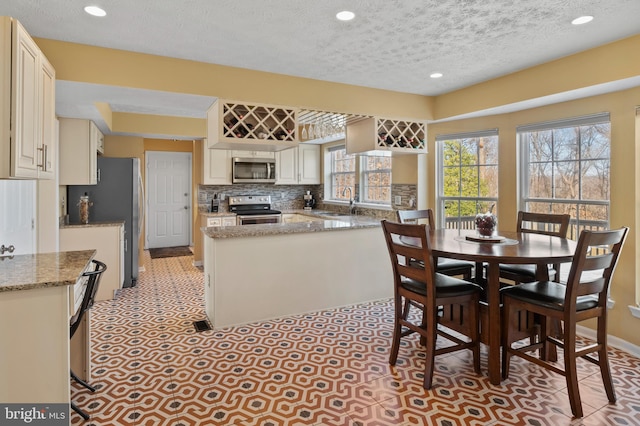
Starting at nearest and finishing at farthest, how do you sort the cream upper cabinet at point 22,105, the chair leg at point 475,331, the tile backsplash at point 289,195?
the cream upper cabinet at point 22,105, the chair leg at point 475,331, the tile backsplash at point 289,195

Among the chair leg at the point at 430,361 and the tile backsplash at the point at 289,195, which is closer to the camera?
the chair leg at the point at 430,361

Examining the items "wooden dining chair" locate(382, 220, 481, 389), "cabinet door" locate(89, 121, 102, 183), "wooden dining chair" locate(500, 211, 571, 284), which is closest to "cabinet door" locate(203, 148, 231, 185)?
"cabinet door" locate(89, 121, 102, 183)

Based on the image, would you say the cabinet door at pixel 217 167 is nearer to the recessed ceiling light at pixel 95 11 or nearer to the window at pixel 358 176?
the window at pixel 358 176

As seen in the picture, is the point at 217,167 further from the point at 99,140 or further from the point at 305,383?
the point at 305,383

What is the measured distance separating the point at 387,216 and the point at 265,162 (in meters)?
2.35

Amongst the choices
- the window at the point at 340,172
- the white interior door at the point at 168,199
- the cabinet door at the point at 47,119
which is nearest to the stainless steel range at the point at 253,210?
the window at the point at 340,172

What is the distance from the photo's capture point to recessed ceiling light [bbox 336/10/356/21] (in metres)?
2.29

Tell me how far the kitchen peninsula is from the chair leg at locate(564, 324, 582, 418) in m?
2.13

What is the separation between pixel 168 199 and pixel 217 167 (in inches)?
92.8

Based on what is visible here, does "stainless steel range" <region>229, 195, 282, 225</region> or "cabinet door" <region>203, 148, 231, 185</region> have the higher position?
"cabinet door" <region>203, 148, 231, 185</region>

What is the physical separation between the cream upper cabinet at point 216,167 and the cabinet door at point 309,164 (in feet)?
4.50

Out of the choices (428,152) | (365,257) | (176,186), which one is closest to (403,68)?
(428,152)

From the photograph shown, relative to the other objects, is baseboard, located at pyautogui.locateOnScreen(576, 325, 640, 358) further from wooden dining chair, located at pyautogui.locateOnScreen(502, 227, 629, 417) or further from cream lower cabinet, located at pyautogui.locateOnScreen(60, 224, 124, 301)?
cream lower cabinet, located at pyautogui.locateOnScreen(60, 224, 124, 301)

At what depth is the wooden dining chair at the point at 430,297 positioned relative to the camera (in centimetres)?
230
